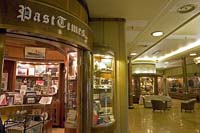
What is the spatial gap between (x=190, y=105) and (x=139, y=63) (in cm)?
574

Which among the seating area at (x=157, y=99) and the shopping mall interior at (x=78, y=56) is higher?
the shopping mall interior at (x=78, y=56)

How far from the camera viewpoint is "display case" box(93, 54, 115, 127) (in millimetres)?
4121

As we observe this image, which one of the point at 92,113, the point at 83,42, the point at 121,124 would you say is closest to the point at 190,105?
the point at 121,124

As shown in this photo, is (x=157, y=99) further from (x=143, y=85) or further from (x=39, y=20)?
(x=39, y=20)

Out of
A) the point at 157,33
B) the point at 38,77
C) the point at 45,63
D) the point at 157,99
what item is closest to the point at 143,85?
the point at 157,99

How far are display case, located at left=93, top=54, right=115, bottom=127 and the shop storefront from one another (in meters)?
0.43

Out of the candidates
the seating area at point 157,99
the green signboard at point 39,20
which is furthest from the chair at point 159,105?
the green signboard at point 39,20

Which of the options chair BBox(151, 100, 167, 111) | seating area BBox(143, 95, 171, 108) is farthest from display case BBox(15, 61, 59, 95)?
seating area BBox(143, 95, 171, 108)

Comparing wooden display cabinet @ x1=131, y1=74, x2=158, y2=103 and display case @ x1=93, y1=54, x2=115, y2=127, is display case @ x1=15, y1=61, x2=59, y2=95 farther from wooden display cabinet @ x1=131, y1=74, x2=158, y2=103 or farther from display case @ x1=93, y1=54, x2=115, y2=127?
wooden display cabinet @ x1=131, y1=74, x2=158, y2=103

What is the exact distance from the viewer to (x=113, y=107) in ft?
14.9

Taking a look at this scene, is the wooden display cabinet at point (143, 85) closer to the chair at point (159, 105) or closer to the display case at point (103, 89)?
the chair at point (159, 105)

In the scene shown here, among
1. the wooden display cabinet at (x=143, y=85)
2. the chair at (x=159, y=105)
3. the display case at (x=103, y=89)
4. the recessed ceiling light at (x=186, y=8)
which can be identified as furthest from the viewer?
the wooden display cabinet at (x=143, y=85)

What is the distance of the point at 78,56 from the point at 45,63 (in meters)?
3.64

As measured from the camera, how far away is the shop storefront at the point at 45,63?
2.45m
